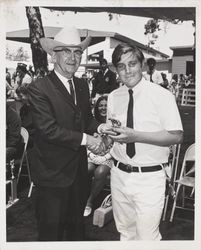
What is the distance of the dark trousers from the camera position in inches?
83.6

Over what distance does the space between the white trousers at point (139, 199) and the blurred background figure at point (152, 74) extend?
65 cm

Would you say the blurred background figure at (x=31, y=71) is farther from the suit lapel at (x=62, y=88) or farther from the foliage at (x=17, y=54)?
the suit lapel at (x=62, y=88)

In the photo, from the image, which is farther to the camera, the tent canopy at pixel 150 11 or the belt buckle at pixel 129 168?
the tent canopy at pixel 150 11

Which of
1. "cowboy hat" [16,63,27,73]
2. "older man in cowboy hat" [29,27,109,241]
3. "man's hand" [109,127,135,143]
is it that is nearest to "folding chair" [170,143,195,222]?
"man's hand" [109,127,135,143]

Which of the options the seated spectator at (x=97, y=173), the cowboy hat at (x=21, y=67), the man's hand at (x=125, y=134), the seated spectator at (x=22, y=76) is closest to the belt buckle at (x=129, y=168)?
the man's hand at (x=125, y=134)

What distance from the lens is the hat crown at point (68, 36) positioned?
2131mm

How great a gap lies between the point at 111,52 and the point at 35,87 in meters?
0.58

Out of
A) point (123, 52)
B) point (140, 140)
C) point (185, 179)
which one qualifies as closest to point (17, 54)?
point (123, 52)

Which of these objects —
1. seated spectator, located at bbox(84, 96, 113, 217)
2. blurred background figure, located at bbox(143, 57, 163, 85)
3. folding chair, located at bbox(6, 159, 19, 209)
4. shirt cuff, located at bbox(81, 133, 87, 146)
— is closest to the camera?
shirt cuff, located at bbox(81, 133, 87, 146)

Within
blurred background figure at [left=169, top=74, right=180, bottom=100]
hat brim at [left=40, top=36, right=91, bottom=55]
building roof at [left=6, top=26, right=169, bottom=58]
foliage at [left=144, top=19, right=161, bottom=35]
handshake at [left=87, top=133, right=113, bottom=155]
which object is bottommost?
handshake at [left=87, top=133, right=113, bottom=155]

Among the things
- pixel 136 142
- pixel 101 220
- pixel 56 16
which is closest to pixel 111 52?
pixel 56 16

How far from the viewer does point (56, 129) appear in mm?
2041

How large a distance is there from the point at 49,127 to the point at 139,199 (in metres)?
0.74

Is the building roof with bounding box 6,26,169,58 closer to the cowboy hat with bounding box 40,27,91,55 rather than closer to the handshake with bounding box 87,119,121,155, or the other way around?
the cowboy hat with bounding box 40,27,91,55
